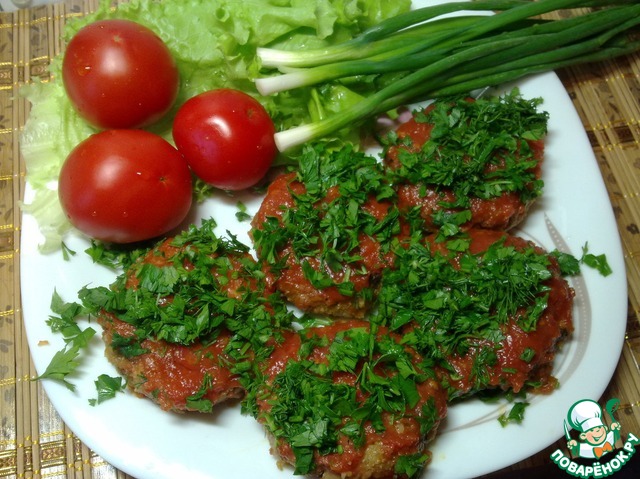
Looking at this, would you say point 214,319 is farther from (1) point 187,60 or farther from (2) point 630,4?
(2) point 630,4

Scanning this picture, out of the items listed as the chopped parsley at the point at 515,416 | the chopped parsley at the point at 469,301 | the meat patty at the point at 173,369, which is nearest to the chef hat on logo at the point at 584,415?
the chopped parsley at the point at 515,416

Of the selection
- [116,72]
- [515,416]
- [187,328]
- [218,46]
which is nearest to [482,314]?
[515,416]

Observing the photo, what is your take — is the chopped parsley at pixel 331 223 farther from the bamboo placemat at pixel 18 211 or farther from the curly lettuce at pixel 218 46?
the bamboo placemat at pixel 18 211

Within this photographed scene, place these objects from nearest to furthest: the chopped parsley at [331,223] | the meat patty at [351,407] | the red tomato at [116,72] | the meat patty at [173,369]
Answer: the meat patty at [351,407] → the meat patty at [173,369] → the chopped parsley at [331,223] → the red tomato at [116,72]

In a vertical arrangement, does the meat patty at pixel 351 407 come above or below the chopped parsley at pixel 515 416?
above

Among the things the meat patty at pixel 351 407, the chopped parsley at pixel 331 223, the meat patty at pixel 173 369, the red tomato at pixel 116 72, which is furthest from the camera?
the red tomato at pixel 116 72

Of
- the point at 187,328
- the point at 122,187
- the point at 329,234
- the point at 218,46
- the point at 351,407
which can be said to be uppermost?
the point at 218,46

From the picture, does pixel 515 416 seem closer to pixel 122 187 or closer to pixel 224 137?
pixel 224 137
